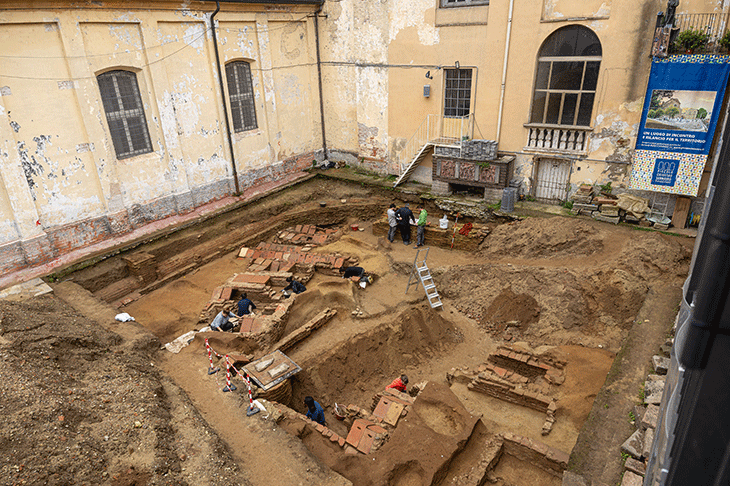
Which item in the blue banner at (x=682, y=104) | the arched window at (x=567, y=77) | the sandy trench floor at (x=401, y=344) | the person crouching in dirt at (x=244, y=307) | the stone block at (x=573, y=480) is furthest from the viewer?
the arched window at (x=567, y=77)

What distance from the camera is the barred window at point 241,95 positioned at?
16156mm

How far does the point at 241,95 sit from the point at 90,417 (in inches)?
504


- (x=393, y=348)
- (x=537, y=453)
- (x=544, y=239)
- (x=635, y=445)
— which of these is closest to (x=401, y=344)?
(x=393, y=348)

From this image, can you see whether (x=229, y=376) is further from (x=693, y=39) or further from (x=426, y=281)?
(x=693, y=39)

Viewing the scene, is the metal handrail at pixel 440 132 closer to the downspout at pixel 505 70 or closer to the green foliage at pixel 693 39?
the downspout at pixel 505 70

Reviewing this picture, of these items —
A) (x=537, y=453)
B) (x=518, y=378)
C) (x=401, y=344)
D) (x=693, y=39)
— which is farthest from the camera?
(x=693, y=39)

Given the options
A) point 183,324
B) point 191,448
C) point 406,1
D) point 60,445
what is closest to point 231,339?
point 183,324

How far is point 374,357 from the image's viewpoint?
1014 cm

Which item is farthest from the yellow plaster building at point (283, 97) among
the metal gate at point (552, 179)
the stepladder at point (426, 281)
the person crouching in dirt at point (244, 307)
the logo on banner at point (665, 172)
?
the person crouching in dirt at point (244, 307)

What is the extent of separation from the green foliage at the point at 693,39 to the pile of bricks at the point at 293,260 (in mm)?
10658

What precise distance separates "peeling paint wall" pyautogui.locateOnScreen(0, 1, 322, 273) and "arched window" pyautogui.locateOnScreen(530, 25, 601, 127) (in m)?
9.56

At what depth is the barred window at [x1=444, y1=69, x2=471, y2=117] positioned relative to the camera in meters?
15.8

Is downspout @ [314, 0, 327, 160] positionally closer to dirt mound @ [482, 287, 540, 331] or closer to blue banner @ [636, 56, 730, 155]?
dirt mound @ [482, 287, 540, 331]

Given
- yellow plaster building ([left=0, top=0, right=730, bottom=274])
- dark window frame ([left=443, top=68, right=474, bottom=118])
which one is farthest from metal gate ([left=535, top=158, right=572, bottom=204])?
dark window frame ([left=443, top=68, right=474, bottom=118])
